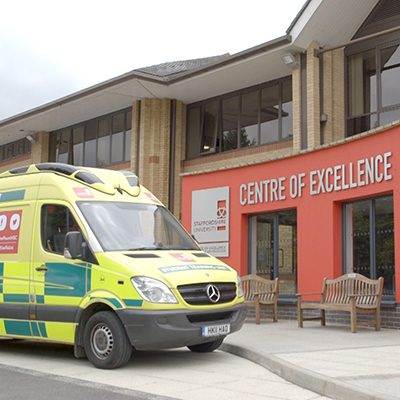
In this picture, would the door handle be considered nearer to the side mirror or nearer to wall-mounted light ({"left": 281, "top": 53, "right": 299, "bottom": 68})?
the side mirror

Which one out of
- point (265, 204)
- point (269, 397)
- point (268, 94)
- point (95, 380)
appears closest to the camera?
point (269, 397)

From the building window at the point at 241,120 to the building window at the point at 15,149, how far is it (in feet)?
33.2

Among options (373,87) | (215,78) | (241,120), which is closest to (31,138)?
→ (215,78)

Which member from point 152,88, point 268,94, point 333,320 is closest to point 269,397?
point 333,320

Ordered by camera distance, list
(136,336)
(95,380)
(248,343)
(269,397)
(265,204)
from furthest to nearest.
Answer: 1. (265,204)
2. (248,343)
3. (136,336)
4. (95,380)
5. (269,397)

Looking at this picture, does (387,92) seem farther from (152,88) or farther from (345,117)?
(152,88)

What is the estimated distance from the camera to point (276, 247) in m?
14.4

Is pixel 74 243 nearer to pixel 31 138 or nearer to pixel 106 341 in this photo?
pixel 106 341

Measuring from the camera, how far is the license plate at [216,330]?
24.3 feet

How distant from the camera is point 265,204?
47.9 feet

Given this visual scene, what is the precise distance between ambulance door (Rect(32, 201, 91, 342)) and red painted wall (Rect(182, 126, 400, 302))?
6292 millimetres

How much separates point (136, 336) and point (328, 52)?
11.8 meters

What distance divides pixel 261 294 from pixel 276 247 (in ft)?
4.79

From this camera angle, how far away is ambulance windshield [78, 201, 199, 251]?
26.1ft
